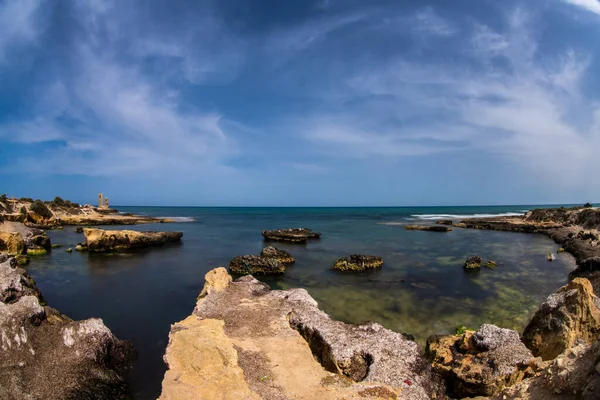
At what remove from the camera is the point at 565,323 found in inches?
436

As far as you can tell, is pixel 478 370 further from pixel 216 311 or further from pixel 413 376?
pixel 216 311

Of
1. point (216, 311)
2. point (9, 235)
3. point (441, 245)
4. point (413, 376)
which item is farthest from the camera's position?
point (441, 245)

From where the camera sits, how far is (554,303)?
1182 centimetres

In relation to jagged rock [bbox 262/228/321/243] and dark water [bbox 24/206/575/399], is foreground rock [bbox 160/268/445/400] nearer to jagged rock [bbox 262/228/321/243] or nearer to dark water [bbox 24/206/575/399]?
dark water [bbox 24/206/575/399]

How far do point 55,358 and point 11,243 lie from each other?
29491 mm

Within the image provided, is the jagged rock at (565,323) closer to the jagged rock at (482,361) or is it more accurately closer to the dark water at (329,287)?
the jagged rock at (482,361)

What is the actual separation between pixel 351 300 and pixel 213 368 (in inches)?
513

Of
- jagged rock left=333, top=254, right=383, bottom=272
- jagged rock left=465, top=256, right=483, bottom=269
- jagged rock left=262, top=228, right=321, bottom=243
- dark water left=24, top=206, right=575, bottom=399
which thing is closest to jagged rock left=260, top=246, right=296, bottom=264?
dark water left=24, top=206, right=575, bottom=399

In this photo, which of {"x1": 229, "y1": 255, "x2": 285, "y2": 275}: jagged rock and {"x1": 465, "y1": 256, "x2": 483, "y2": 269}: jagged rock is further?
{"x1": 465, "y1": 256, "x2": 483, "y2": 269}: jagged rock

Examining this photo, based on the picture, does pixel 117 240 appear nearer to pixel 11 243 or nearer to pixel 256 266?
pixel 11 243

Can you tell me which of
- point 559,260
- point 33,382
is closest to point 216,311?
point 33,382

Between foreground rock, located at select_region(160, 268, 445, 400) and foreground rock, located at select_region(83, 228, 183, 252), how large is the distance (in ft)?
100

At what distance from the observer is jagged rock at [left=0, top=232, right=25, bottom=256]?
31359 mm

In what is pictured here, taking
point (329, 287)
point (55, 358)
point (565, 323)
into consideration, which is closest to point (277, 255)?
point (329, 287)
